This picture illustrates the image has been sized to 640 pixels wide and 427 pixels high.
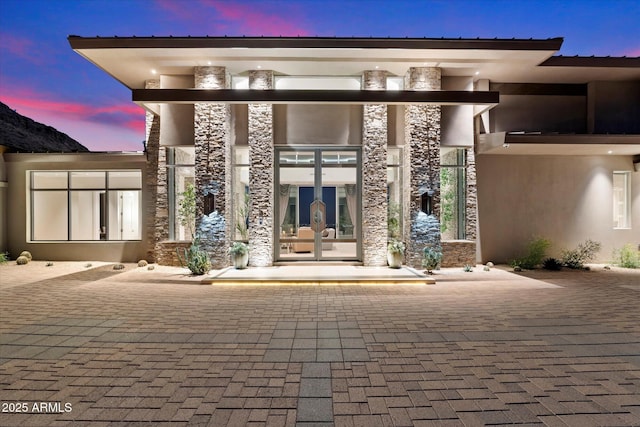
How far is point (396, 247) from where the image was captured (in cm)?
945

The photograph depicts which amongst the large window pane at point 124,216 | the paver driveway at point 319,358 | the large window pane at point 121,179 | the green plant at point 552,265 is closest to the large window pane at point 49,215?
the large window pane at point 124,216

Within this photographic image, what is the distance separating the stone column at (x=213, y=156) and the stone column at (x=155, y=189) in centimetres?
144

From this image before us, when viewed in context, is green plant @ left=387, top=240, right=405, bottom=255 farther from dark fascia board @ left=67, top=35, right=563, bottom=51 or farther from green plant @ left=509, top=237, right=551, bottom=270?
dark fascia board @ left=67, top=35, right=563, bottom=51

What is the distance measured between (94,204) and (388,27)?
154 ft

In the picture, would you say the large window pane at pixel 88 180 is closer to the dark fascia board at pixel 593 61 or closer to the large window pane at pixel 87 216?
the large window pane at pixel 87 216

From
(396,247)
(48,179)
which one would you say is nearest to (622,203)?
(396,247)

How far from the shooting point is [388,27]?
47812 mm

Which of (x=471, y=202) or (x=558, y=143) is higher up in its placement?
(x=558, y=143)

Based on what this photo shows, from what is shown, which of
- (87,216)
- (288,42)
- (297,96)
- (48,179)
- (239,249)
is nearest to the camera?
(297,96)

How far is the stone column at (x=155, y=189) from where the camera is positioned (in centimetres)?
1031

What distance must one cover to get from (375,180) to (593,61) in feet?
24.0

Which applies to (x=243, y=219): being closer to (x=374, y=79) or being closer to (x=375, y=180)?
(x=375, y=180)

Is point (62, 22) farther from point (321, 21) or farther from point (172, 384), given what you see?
point (172, 384)

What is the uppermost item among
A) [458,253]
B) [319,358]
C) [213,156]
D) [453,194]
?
[213,156]
